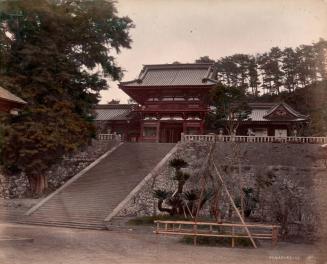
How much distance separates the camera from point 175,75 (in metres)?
34.0

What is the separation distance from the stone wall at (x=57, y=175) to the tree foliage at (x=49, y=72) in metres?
1.30

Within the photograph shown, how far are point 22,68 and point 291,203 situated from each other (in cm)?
1422

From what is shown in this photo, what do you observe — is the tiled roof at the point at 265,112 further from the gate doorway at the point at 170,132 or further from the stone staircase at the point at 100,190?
the stone staircase at the point at 100,190

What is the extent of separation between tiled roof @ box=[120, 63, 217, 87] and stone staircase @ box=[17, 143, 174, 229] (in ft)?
21.7

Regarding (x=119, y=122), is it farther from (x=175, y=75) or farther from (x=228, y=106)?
(x=228, y=106)

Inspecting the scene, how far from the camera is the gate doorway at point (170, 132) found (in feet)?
106

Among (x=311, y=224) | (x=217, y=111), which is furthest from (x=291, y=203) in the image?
(x=217, y=111)

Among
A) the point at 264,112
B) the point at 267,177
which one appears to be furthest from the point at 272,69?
the point at 267,177

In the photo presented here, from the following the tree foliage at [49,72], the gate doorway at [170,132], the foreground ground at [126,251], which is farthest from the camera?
the gate doorway at [170,132]

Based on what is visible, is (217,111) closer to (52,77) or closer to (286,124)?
(286,124)

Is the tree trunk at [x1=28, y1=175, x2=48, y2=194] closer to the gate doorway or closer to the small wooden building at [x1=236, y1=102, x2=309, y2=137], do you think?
the gate doorway

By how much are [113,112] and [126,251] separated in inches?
1103

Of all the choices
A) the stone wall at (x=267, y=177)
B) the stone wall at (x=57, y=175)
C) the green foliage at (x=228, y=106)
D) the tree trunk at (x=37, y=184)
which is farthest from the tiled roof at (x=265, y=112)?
the tree trunk at (x=37, y=184)

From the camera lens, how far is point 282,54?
5894 cm
